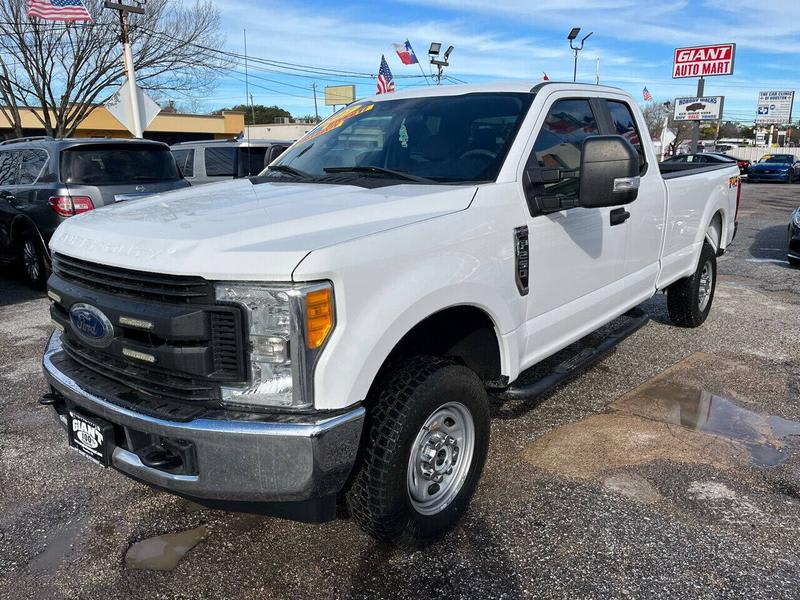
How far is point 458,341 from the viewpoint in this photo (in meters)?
3.00

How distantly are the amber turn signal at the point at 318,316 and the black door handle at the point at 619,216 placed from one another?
2296 mm

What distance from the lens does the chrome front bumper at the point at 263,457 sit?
2.10 m

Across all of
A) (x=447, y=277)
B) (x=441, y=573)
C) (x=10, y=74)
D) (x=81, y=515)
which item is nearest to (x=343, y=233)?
(x=447, y=277)

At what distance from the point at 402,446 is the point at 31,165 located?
291 inches

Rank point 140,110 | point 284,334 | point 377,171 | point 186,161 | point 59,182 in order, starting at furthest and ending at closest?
point 140,110, point 186,161, point 59,182, point 377,171, point 284,334

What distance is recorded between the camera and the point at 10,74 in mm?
21438

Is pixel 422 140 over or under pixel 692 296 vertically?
over

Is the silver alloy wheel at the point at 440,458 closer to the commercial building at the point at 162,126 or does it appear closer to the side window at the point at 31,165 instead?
the side window at the point at 31,165

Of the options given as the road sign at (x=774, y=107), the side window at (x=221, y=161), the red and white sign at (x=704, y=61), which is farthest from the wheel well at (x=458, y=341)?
the road sign at (x=774, y=107)

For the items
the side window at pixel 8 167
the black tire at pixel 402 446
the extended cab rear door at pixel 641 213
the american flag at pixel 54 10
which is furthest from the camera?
the american flag at pixel 54 10

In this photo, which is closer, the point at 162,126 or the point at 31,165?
the point at 31,165

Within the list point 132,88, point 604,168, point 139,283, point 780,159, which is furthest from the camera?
point 780,159

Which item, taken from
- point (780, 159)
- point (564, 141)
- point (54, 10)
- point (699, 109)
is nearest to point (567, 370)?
point (564, 141)

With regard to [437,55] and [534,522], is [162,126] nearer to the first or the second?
[437,55]
